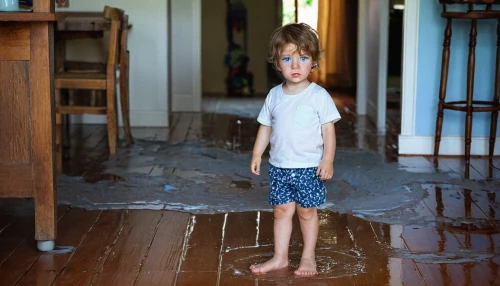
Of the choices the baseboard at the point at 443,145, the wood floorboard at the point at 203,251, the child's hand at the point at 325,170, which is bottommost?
the wood floorboard at the point at 203,251

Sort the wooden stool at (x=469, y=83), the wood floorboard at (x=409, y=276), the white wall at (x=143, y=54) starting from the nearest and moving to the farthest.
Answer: the wood floorboard at (x=409, y=276)
the wooden stool at (x=469, y=83)
the white wall at (x=143, y=54)

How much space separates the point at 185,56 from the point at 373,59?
70.5 inches

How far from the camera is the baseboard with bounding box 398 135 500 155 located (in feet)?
16.1

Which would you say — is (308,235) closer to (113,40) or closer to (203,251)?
(203,251)

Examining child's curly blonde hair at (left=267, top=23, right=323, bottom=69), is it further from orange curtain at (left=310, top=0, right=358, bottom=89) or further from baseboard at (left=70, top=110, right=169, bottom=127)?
orange curtain at (left=310, top=0, right=358, bottom=89)

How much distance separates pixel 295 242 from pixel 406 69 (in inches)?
86.9

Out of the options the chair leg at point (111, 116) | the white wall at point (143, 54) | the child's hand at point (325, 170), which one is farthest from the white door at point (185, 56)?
the child's hand at point (325, 170)

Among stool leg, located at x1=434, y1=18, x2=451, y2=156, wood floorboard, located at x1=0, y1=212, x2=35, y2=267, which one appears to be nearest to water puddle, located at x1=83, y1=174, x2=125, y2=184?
wood floorboard, located at x1=0, y1=212, x2=35, y2=267

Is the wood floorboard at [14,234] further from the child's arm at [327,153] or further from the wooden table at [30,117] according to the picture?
the child's arm at [327,153]

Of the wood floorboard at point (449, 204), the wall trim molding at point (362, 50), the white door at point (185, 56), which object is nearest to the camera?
the wood floorboard at point (449, 204)

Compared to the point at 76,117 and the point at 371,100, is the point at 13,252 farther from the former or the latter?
the point at 371,100

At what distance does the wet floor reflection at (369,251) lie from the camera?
2.58 metres

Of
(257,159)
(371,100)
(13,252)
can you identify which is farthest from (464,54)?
(13,252)

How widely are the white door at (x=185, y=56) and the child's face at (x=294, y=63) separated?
4575 mm
